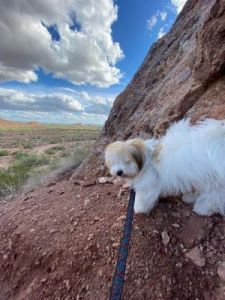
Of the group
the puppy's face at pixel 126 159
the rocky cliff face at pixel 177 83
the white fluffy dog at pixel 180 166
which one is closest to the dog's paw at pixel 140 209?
the white fluffy dog at pixel 180 166

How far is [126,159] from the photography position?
3.54 metres

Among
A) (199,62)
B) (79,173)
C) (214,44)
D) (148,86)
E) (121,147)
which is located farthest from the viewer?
(148,86)

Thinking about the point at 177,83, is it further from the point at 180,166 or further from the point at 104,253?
A: the point at 104,253

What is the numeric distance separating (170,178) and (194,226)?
72 cm

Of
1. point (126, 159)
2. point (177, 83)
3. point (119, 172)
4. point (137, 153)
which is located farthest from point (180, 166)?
point (177, 83)

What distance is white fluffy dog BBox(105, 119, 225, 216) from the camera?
3199 mm

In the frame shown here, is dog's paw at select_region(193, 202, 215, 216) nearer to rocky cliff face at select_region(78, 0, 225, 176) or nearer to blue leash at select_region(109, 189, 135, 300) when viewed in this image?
blue leash at select_region(109, 189, 135, 300)

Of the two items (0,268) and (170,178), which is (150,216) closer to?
(170,178)

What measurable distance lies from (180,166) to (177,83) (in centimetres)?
332

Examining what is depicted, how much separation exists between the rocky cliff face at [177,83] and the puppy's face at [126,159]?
5.15 feet

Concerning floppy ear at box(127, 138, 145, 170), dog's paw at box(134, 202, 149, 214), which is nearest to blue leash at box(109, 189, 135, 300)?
dog's paw at box(134, 202, 149, 214)

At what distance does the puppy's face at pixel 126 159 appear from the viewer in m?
3.55

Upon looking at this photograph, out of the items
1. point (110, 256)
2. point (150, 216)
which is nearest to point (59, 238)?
point (110, 256)

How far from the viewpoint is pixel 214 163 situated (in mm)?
3115
